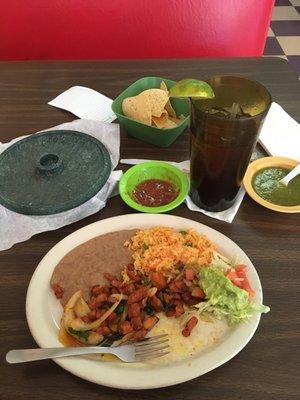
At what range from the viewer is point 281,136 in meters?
1.09

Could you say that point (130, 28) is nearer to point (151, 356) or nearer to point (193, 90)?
point (193, 90)

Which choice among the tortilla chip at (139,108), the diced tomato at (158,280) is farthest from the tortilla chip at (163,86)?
the diced tomato at (158,280)

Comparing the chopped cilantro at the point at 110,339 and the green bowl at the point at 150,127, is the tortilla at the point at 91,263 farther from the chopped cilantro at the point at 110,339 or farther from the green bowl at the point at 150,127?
the green bowl at the point at 150,127

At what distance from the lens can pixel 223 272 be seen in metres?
0.72

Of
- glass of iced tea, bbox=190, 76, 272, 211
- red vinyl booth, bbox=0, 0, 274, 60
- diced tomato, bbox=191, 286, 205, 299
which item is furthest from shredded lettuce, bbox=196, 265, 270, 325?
red vinyl booth, bbox=0, 0, 274, 60

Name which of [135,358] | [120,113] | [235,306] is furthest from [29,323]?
[120,113]

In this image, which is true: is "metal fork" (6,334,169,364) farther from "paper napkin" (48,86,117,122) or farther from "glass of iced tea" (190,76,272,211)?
"paper napkin" (48,86,117,122)

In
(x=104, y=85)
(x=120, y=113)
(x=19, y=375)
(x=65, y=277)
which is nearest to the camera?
(x=19, y=375)

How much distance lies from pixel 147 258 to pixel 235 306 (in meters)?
0.19

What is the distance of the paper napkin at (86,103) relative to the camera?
46.9 inches

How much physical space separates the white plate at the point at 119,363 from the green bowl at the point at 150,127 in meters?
0.33

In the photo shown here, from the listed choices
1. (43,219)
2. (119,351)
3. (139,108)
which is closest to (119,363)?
(119,351)

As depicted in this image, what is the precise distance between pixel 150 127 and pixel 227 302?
20.6 inches

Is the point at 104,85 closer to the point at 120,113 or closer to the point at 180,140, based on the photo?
the point at 120,113
